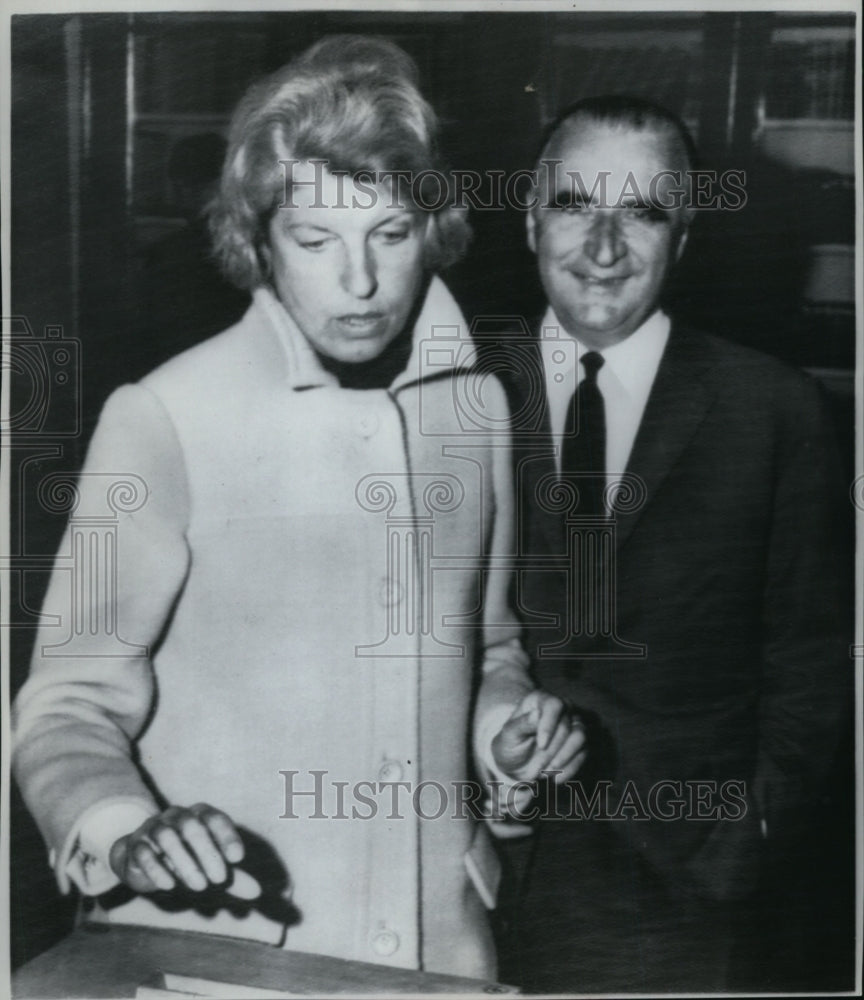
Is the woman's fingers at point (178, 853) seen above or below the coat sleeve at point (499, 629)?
below

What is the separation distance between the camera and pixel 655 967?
6.62 feet

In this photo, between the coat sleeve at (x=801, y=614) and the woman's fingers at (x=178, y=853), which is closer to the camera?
the woman's fingers at (x=178, y=853)

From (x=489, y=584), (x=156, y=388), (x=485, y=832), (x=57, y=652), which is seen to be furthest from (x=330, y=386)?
(x=485, y=832)

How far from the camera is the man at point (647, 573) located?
6.53 feet

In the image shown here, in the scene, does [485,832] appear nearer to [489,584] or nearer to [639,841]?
[639,841]

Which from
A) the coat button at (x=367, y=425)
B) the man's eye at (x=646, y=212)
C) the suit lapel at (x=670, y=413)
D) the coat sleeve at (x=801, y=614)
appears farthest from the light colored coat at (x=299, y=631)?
the coat sleeve at (x=801, y=614)

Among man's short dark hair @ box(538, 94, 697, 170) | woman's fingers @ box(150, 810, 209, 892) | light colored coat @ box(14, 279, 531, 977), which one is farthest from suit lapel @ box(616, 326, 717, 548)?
woman's fingers @ box(150, 810, 209, 892)

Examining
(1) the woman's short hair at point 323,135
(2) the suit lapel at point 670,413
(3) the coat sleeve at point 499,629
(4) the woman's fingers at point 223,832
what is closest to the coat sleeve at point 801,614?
(2) the suit lapel at point 670,413

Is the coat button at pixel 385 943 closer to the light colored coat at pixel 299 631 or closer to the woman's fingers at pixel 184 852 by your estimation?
the light colored coat at pixel 299 631

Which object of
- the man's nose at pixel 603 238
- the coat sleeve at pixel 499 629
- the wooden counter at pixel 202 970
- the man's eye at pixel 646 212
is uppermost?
the man's eye at pixel 646 212

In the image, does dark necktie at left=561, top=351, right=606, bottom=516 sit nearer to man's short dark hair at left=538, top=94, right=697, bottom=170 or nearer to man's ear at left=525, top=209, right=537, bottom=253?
man's ear at left=525, top=209, right=537, bottom=253

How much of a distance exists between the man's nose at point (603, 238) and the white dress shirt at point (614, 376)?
0.13 m

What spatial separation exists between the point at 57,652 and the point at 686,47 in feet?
5.15

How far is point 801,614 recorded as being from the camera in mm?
2033
